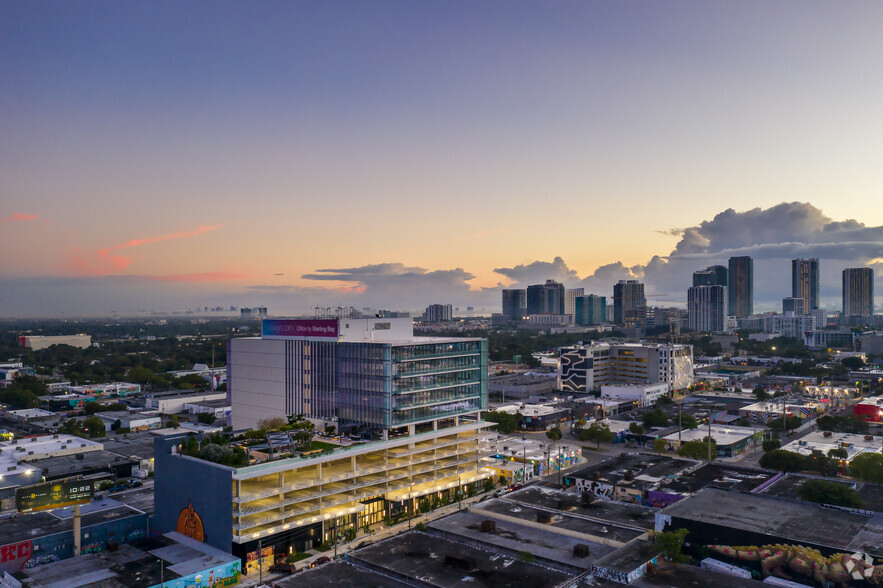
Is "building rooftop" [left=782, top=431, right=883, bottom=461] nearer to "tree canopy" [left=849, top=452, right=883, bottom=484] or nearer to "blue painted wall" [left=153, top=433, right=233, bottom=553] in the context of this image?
"tree canopy" [left=849, top=452, right=883, bottom=484]

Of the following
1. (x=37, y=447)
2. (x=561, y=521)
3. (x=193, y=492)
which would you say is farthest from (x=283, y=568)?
(x=37, y=447)

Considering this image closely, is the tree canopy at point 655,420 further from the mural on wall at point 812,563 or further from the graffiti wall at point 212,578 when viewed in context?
the graffiti wall at point 212,578

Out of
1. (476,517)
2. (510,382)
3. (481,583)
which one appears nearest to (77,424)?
(476,517)

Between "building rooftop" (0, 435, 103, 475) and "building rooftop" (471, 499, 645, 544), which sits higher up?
"building rooftop" (471, 499, 645, 544)

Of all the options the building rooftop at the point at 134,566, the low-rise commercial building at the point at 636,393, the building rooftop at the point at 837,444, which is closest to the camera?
the building rooftop at the point at 134,566

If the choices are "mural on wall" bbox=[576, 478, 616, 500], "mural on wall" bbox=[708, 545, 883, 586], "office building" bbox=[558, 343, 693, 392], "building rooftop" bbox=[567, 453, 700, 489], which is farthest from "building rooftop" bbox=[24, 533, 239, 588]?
"office building" bbox=[558, 343, 693, 392]

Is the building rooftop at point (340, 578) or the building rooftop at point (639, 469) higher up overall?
the building rooftop at point (340, 578)

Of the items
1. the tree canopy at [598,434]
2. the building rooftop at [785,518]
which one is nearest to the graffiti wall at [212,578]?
the building rooftop at [785,518]
